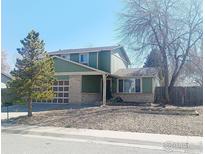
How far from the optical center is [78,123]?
15.2 meters

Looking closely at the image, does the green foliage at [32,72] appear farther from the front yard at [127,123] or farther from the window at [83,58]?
the window at [83,58]

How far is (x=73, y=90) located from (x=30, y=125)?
1262 centimetres

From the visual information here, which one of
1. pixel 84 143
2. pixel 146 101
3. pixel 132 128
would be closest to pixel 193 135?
pixel 132 128

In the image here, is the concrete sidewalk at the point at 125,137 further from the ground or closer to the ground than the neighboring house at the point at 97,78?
closer to the ground

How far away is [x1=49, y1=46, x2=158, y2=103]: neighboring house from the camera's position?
27.7 m

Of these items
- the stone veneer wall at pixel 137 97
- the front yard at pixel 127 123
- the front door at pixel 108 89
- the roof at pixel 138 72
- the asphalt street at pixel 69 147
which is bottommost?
the asphalt street at pixel 69 147

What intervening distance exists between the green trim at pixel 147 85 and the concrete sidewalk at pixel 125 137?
59.1ft

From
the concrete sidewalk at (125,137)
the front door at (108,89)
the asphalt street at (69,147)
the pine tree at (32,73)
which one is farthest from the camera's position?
the front door at (108,89)

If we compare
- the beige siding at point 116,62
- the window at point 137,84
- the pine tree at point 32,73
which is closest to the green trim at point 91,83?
the beige siding at point 116,62

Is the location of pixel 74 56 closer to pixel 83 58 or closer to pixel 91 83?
pixel 83 58

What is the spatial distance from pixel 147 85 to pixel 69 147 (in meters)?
21.9

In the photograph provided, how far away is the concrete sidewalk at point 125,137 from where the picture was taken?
1016 cm

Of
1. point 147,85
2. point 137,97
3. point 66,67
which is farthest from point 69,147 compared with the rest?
point 147,85

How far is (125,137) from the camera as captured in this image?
37.9 feet
